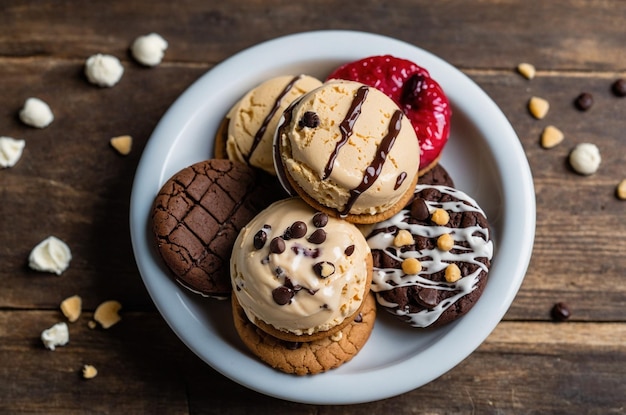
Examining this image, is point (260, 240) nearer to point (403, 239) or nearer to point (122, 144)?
point (403, 239)

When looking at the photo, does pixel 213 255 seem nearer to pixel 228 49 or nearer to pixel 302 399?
pixel 302 399

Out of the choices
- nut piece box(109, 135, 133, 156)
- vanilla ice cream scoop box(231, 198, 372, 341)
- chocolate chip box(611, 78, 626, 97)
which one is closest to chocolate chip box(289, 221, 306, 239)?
vanilla ice cream scoop box(231, 198, 372, 341)

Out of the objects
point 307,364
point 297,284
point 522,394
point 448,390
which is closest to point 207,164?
point 297,284

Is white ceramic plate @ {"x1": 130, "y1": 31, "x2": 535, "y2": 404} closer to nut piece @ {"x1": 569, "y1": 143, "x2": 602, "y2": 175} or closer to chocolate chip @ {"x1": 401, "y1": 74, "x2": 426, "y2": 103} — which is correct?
chocolate chip @ {"x1": 401, "y1": 74, "x2": 426, "y2": 103}

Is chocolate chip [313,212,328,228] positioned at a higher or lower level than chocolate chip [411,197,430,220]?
lower

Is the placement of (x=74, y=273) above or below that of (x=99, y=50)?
below
